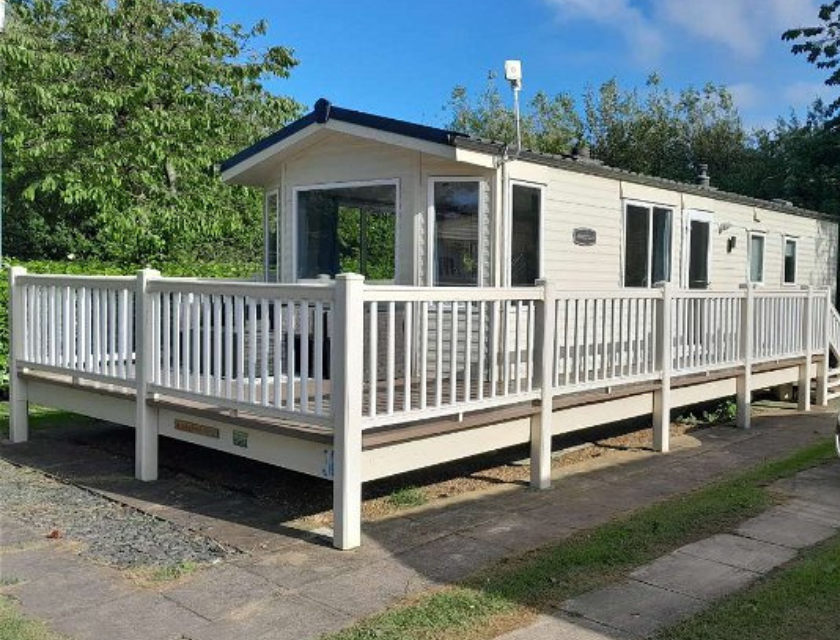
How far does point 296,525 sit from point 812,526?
10.6 ft

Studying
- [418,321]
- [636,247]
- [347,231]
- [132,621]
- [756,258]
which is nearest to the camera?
[132,621]

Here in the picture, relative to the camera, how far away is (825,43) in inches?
665

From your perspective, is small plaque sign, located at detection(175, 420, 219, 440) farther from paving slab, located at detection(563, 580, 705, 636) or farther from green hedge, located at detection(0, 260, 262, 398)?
green hedge, located at detection(0, 260, 262, 398)

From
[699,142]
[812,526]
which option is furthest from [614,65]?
[812,526]

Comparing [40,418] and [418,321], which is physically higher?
[418,321]

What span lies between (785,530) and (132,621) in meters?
3.77

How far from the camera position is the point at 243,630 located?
3350 mm

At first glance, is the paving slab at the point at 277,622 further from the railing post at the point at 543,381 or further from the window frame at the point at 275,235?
the window frame at the point at 275,235

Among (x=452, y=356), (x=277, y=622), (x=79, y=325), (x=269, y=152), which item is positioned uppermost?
(x=269, y=152)

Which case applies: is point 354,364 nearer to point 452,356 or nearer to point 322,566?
point 452,356

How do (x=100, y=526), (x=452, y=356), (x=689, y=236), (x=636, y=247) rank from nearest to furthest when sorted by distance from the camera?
(x=100, y=526) < (x=452, y=356) < (x=636, y=247) < (x=689, y=236)

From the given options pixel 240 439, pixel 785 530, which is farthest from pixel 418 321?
pixel 785 530

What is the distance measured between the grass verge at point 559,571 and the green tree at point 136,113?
9.78 m

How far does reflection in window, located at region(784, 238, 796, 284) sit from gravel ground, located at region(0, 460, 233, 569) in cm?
1061
